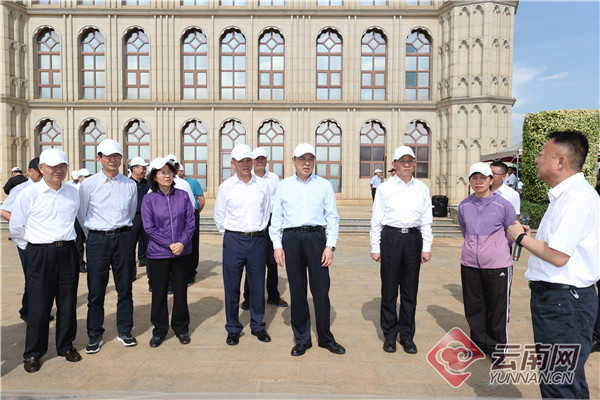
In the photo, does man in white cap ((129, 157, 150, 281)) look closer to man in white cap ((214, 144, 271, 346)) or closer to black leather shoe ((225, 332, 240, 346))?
man in white cap ((214, 144, 271, 346))

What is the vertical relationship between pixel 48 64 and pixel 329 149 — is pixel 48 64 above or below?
above

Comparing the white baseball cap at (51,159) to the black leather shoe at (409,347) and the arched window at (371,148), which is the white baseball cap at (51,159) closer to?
the black leather shoe at (409,347)

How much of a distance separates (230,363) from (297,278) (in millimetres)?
1116

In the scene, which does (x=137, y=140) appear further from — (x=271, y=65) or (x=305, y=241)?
(x=305, y=241)

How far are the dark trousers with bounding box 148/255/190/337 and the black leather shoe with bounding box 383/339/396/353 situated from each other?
2.33 meters

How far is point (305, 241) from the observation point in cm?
435

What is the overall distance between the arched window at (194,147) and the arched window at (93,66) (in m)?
5.25

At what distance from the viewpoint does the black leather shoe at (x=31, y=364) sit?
3842 millimetres

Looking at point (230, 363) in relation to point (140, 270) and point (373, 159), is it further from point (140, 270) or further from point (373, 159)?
point (373, 159)

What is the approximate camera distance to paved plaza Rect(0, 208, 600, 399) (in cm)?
353

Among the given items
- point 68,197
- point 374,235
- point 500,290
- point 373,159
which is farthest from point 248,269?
point 373,159

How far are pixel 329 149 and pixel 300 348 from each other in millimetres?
18989

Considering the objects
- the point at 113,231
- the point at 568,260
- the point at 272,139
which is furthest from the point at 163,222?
the point at 272,139

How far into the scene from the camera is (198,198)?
24.2 ft
